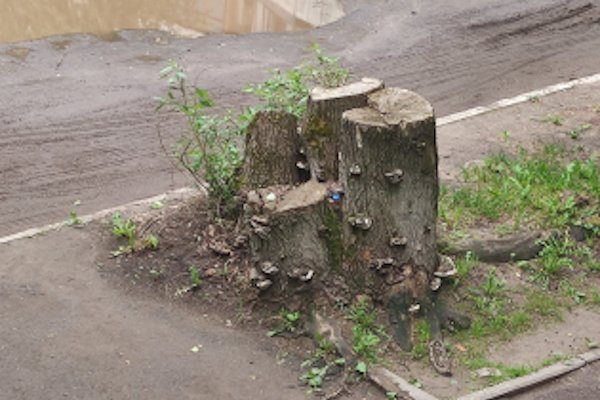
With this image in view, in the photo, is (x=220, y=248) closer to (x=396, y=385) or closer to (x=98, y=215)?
(x=98, y=215)

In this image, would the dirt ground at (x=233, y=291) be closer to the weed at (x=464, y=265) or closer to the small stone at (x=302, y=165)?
the weed at (x=464, y=265)

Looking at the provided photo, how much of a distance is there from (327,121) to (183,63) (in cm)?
552

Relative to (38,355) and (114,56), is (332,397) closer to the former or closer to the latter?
(38,355)

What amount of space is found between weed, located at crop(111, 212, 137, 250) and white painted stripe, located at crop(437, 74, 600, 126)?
3659 millimetres

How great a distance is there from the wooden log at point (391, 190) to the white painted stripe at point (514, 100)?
347 cm

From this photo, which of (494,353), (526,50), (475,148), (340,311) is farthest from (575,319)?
(526,50)

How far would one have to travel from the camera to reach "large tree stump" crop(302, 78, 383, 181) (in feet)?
21.6

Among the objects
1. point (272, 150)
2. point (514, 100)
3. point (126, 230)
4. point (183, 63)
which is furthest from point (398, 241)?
point (183, 63)

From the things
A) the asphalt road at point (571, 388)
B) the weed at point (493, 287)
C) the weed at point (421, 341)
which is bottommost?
the asphalt road at point (571, 388)

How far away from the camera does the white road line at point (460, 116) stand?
7.66m

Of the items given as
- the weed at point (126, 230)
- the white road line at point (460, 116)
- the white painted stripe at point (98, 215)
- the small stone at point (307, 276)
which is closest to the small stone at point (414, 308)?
the small stone at point (307, 276)

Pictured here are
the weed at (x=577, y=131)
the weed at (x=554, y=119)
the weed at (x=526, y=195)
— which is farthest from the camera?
the weed at (x=554, y=119)

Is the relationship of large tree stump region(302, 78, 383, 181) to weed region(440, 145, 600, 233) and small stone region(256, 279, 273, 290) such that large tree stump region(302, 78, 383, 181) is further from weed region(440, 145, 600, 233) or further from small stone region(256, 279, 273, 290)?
weed region(440, 145, 600, 233)

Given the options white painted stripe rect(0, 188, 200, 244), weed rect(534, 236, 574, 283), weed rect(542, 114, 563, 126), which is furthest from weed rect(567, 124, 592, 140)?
white painted stripe rect(0, 188, 200, 244)
